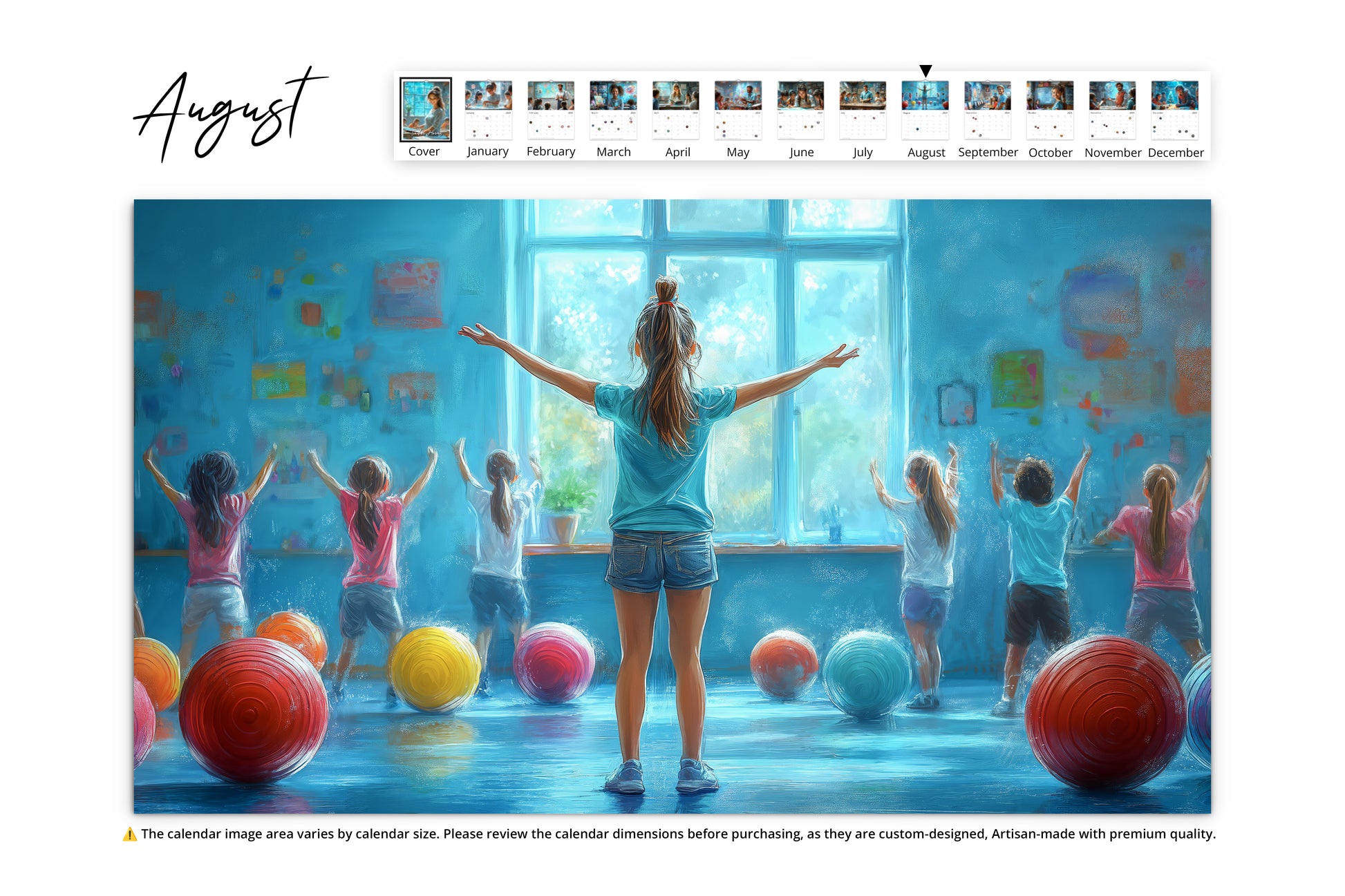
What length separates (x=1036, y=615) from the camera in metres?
3.29

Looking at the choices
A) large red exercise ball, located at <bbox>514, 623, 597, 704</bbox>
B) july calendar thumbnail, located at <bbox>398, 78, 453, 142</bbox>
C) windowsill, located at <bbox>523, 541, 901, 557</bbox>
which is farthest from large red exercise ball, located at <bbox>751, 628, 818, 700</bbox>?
july calendar thumbnail, located at <bbox>398, 78, 453, 142</bbox>

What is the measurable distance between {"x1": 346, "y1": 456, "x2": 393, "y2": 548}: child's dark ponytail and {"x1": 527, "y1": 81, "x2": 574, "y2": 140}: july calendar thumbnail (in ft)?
4.48

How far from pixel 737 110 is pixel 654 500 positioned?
140 cm

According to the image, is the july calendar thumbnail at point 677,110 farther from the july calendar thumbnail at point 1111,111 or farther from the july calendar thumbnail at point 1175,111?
the july calendar thumbnail at point 1175,111

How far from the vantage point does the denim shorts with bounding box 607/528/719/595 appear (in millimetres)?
2912

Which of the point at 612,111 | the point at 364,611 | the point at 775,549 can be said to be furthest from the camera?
the point at 775,549

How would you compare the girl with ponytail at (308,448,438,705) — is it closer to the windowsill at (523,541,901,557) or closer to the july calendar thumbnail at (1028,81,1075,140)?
the windowsill at (523,541,901,557)

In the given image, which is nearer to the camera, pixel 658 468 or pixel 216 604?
pixel 658 468

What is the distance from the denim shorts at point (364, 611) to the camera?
10.8ft

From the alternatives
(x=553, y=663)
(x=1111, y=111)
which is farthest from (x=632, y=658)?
(x=1111, y=111)

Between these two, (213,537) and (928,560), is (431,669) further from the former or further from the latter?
(928,560)

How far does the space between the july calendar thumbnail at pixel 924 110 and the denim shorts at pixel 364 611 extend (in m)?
2.58

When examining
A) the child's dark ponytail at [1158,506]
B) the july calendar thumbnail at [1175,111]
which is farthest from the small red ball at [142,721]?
the july calendar thumbnail at [1175,111]

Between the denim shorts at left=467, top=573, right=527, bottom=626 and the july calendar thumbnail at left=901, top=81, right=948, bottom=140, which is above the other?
the july calendar thumbnail at left=901, top=81, right=948, bottom=140
